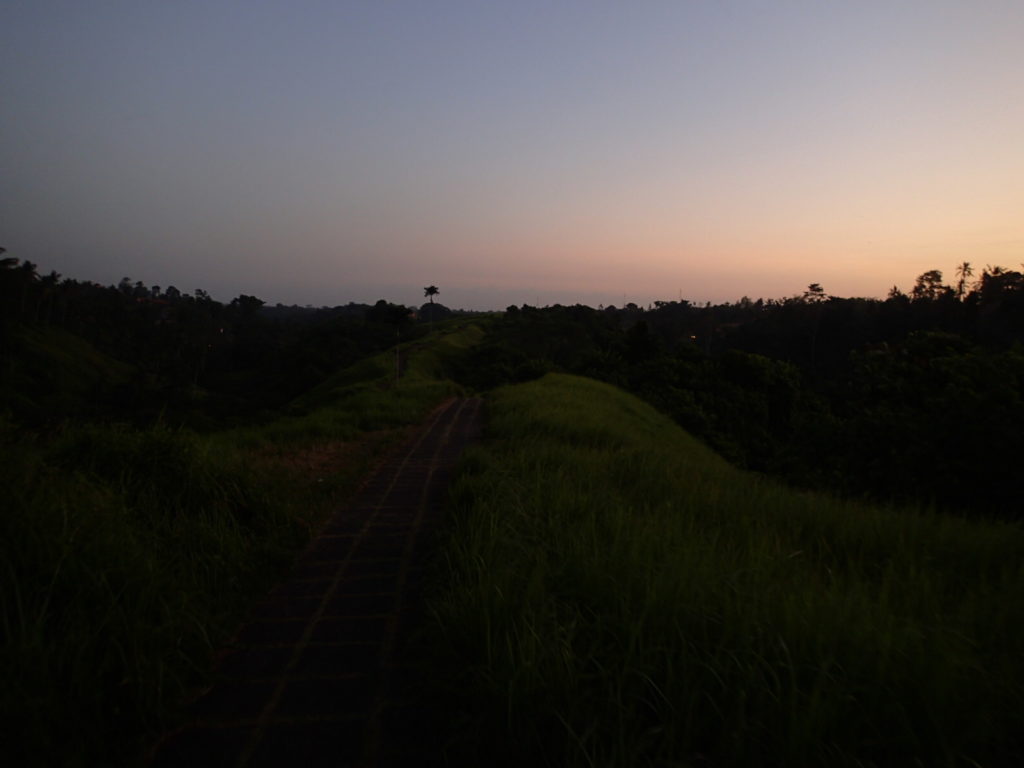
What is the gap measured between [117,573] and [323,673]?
107 centimetres

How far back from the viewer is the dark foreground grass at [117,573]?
2.14 m

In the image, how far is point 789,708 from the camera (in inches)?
73.7

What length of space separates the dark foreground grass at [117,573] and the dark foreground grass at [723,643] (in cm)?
122

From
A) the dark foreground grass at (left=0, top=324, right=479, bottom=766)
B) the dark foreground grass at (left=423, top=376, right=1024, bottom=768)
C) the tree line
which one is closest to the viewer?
the dark foreground grass at (left=423, top=376, right=1024, bottom=768)

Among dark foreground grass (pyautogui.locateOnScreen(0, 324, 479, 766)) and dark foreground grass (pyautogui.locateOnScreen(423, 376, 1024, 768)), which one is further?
dark foreground grass (pyautogui.locateOnScreen(0, 324, 479, 766))

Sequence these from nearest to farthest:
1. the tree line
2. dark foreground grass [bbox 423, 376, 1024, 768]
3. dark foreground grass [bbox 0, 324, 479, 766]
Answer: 1. dark foreground grass [bbox 423, 376, 1024, 768]
2. dark foreground grass [bbox 0, 324, 479, 766]
3. the tree line

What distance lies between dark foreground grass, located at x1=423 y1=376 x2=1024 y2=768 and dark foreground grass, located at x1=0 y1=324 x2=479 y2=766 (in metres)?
1.22

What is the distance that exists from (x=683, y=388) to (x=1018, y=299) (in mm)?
14149

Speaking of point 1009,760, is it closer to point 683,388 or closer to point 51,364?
point 683,388

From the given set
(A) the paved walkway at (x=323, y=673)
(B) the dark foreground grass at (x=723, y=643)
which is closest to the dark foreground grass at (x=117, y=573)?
(A) the paved walkway at (x=323, y=673)

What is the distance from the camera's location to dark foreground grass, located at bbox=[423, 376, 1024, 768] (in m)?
1.83

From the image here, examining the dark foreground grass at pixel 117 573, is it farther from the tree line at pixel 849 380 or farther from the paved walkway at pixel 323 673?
the tree line at pixel 849 380

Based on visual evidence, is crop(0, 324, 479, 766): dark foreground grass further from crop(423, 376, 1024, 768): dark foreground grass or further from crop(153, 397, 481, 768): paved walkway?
crop(423, 376, 1024, 768): dark foreground grass

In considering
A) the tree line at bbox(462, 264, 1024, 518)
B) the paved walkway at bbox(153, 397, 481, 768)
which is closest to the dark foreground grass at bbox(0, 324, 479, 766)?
the paved walkway at bbox(153, 397, 481, 768)
